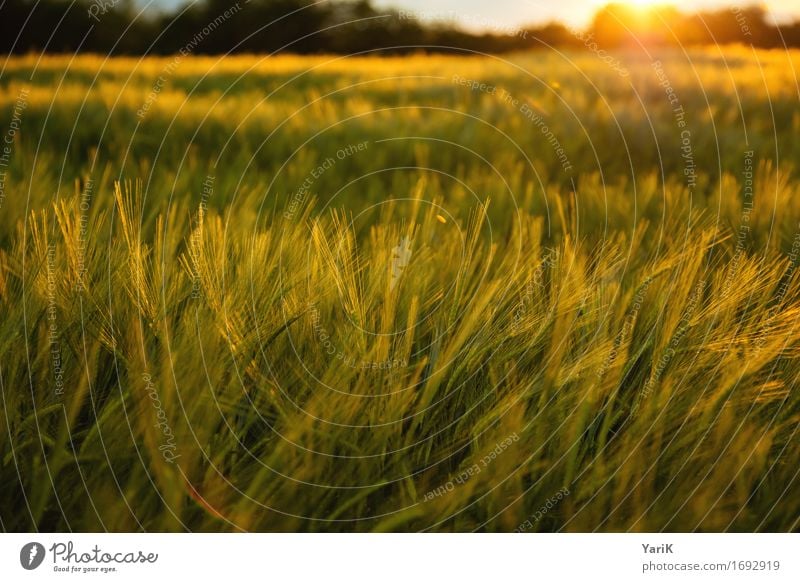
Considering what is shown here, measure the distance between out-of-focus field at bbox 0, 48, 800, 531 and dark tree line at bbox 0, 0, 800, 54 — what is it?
0.07 metres

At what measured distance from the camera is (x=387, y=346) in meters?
0.66

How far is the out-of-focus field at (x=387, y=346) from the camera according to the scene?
2.06ft

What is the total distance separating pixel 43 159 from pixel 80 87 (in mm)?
172

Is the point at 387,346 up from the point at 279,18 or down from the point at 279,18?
down

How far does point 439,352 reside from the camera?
A: 2.19 ft

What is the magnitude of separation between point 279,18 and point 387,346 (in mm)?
672

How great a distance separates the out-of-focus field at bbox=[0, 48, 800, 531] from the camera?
626 millimetres

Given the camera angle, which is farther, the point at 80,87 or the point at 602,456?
the point at 80,87

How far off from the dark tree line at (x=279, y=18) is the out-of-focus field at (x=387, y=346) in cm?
7

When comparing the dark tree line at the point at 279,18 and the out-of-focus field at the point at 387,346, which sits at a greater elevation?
the dark tree line at the point at 279,18
